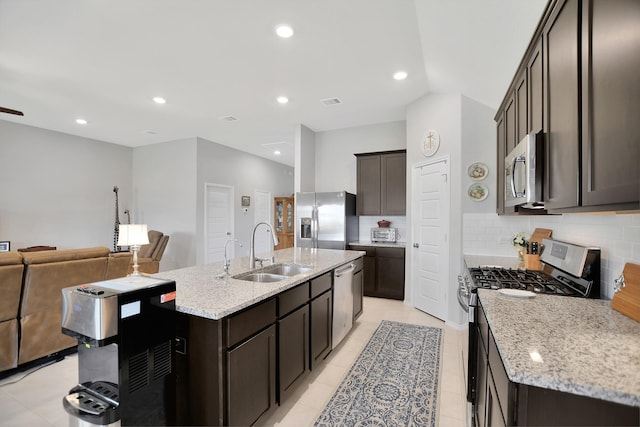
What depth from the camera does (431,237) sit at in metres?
4.07

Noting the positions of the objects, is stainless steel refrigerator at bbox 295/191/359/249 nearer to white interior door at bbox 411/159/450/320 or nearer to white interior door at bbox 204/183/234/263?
white interior door at bbox 411/159/450/320

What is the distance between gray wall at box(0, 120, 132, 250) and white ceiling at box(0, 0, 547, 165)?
65cm

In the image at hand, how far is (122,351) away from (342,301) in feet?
6.95

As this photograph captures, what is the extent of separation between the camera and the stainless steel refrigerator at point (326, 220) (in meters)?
4.98

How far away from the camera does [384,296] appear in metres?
4.89

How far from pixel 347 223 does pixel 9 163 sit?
233 inches

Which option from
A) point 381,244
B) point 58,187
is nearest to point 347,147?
point 381,244

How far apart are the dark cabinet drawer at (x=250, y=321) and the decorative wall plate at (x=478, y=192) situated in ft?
9.59

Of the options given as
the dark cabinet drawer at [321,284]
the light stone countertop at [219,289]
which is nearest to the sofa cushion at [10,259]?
the light stone countertop at [219,289]

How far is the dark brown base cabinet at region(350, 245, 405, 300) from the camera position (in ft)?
15.7

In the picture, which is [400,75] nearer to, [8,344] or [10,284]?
[10,284]

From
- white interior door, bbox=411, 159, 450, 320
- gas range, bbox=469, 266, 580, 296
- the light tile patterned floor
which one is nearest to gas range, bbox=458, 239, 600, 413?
gas range, bbox=469, 266, 580, 296

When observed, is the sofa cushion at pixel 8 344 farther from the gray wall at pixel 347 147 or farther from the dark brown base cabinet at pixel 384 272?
the gray wall at pixel 347 147

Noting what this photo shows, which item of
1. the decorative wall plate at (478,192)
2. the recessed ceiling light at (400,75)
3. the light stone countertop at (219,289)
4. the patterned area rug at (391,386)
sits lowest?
the patterned area rug at (391,386)
